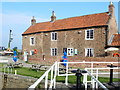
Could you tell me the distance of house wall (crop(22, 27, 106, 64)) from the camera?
23797 mm

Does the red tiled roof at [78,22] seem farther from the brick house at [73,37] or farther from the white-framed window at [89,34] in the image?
the white-framed window at [89,34]

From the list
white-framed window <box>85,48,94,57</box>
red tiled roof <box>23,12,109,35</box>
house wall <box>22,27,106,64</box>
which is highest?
red tiled roof <box>23,12,109,35</box>

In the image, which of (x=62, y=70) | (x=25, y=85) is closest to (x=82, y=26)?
(x=62, y=70)

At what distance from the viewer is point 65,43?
2764 centimetres

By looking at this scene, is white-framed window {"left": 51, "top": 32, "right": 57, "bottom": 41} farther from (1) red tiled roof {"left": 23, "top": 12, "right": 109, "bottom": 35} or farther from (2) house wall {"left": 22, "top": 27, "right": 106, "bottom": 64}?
(1) red tiled roof {"left": 23, "top": 12, "right": 109, "bottom": 35}

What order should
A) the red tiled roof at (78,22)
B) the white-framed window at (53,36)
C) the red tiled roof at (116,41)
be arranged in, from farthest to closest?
1. the white-framed window at (53,36)
2. the red tiled roof at (78,22)
3. the red tiled roof at (116,41)

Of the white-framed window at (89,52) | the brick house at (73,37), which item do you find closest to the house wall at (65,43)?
the brick house at (73,37)

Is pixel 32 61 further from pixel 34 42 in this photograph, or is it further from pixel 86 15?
pixel 86 15

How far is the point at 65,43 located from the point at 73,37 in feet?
6.01

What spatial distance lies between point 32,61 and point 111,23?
44.1ft

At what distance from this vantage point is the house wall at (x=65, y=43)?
2380cm

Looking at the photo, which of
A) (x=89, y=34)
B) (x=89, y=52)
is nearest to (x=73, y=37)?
(x=89, y=34)

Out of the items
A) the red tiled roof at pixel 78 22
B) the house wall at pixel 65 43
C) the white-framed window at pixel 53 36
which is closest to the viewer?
the house wall at pixel 65 43

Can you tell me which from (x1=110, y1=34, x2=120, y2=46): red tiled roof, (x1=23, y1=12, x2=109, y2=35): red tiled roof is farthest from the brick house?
(x1=110, y1=34, x2=120, y2=46): red tiled roof
